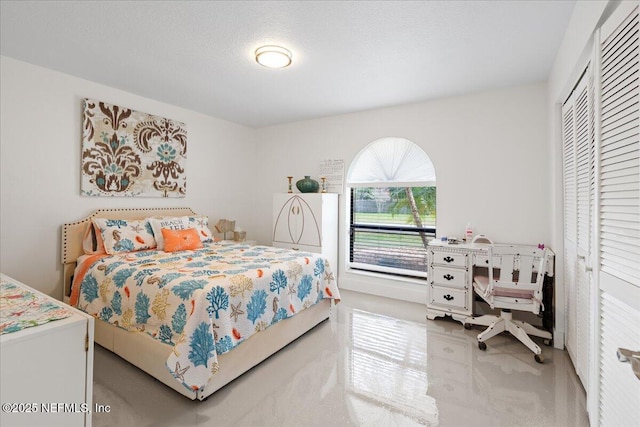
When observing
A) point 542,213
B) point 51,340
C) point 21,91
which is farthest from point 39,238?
point 542,213

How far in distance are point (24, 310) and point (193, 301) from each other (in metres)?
0.78

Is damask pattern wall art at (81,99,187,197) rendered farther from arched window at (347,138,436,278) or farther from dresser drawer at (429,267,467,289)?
dresser drawer at (429,267,467,289)

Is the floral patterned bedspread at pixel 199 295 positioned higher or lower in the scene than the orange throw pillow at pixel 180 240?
lower

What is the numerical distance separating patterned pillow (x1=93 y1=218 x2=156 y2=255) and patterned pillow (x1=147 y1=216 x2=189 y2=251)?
52 millimetres

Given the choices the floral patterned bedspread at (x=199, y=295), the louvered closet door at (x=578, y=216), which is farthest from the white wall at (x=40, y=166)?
the louvered closet door at (x=578, y=216)

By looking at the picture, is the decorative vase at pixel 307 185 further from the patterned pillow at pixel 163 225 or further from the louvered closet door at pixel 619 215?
the louvered closet door at pixel 619 215

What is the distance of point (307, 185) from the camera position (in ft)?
14.4

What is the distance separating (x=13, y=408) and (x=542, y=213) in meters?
4.10

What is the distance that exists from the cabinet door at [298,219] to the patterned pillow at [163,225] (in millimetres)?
1365

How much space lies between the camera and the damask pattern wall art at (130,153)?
3227mm

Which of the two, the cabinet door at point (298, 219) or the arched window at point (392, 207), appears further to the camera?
the cabinet door at point (298, 219)

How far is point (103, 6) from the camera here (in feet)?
6.49

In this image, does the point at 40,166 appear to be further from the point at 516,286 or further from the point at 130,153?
the point at 516,286

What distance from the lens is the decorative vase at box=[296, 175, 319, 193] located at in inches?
173
